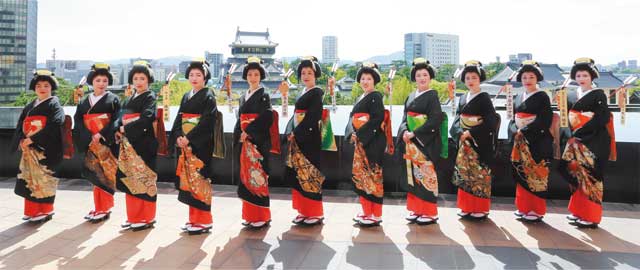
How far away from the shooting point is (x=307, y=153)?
4.91 metres

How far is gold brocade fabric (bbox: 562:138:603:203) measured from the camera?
188 inches

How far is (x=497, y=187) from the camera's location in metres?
6.48

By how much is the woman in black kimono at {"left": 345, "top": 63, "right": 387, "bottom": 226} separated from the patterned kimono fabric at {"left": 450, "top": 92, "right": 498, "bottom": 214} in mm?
1031

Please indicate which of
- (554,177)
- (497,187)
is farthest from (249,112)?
(554,177)

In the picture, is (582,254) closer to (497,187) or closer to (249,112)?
(497,187)

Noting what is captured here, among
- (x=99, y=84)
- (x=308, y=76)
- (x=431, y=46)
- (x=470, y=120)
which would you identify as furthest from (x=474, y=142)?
(x=431, y=46)

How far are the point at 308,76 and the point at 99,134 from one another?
257 centimetres

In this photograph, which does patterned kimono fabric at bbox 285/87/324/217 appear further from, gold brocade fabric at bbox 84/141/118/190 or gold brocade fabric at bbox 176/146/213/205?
gold brocade fabric at bbox 84/141/118/190

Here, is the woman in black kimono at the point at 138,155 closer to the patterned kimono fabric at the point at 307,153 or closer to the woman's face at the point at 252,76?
the woman's face at the point at 252,76

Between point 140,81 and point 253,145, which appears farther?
point 140,81

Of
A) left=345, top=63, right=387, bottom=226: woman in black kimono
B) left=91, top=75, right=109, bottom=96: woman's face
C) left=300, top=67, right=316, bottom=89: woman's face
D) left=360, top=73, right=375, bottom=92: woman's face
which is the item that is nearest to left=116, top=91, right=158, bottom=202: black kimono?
left=91, top=75, right=109, bottom=96: woman's face

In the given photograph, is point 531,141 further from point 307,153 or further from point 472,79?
point 307,153

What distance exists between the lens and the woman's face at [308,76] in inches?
197

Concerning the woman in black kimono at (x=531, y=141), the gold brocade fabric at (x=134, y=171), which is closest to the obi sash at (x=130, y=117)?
the gold brocade fabric at (x=134, y=171)
